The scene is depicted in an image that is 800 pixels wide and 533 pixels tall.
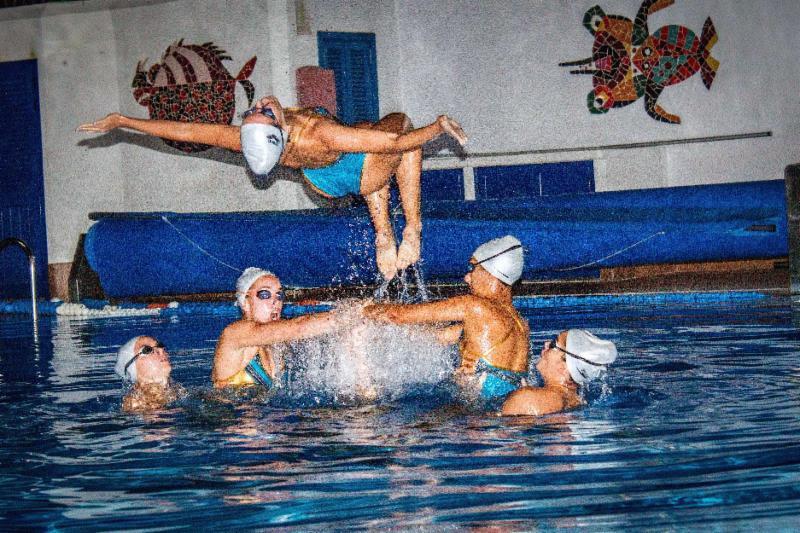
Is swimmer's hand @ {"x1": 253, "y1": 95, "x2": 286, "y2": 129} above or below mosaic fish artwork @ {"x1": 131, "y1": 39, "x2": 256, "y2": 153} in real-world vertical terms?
below

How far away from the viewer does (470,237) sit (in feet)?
37.3

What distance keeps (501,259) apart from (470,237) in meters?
6.07

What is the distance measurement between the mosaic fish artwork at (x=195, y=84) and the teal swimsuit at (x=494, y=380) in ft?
29.5

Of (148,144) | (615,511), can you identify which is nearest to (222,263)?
(148,144)

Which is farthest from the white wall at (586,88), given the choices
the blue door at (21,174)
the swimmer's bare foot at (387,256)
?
the swimmer's bare foot at (387,256)

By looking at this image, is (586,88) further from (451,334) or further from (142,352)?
(142,352)

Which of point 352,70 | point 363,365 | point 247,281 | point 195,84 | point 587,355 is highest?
point 352,70

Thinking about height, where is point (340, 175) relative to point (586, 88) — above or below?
below

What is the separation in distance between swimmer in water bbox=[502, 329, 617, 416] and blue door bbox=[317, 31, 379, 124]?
30.9 feet

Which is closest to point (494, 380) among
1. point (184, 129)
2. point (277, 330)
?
point (277, 330)

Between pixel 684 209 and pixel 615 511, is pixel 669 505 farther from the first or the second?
pixel 684 209

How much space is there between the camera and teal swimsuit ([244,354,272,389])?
18.3ft

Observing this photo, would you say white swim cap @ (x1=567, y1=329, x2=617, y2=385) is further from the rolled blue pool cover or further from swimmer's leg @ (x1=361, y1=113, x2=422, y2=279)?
the rolled blue pool cover

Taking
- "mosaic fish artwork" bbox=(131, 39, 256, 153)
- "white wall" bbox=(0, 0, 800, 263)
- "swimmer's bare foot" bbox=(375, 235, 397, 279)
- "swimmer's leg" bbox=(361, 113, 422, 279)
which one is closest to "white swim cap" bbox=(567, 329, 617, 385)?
"swimmer's leg" bbox=(361, 113, 422, 279)
